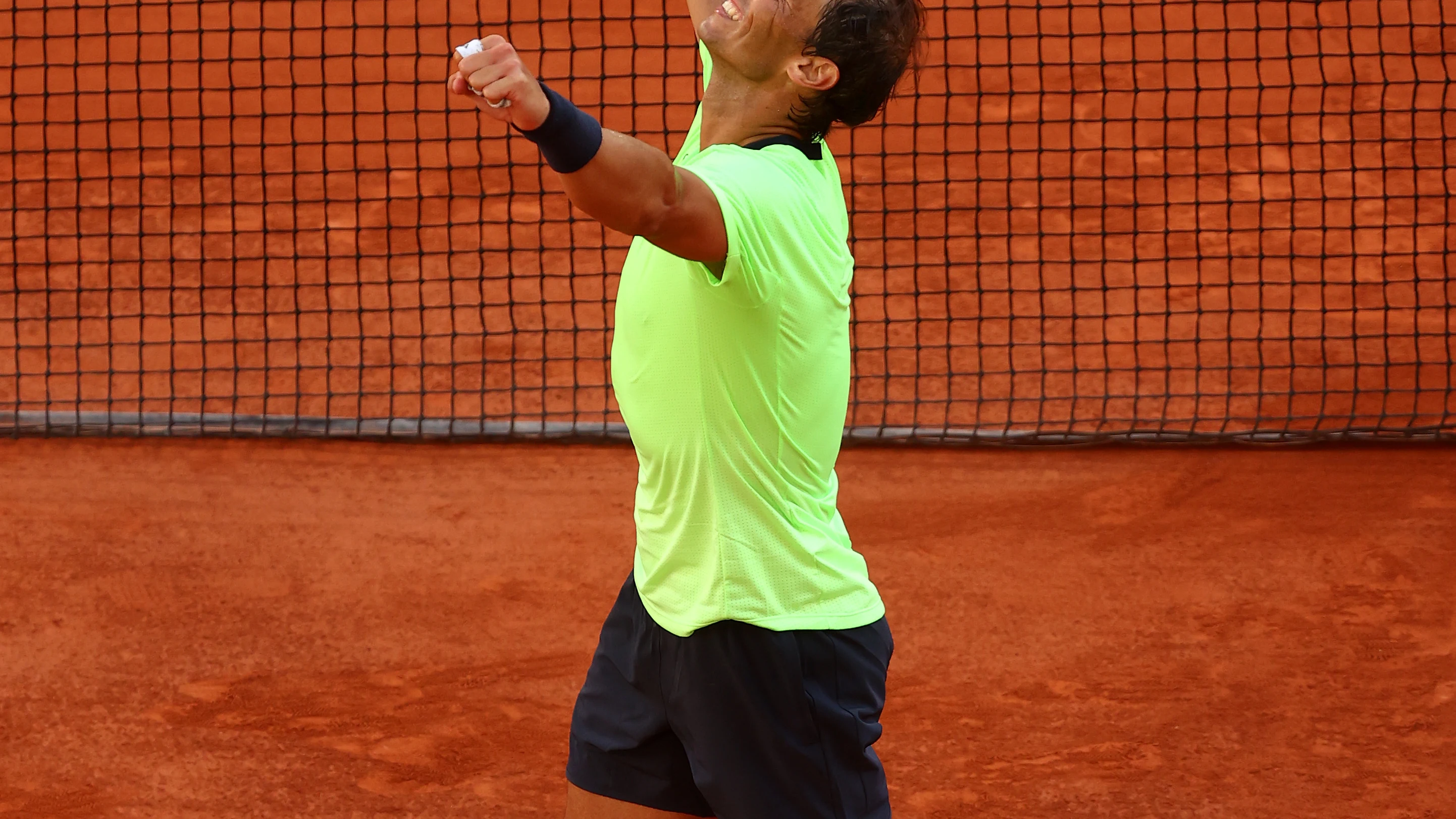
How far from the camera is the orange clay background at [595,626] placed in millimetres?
3656

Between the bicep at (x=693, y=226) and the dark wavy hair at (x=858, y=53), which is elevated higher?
the dark wavy hair at (x=858, y=53)

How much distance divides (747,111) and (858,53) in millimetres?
172

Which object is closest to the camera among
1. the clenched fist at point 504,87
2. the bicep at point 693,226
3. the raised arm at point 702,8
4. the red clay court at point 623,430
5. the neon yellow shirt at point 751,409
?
the clenched fist at point 504,87

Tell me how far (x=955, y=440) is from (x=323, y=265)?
2.99 metres

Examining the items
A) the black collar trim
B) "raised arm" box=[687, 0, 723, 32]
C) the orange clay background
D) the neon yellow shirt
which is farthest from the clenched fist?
the orange clay background

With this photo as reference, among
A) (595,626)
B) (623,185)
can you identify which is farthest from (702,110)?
(595,626)

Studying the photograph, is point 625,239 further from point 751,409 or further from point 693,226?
point 693,226

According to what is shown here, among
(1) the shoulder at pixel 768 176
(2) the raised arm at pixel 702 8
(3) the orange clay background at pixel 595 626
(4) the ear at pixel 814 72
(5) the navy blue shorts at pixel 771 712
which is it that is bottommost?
(3) the orange clay background at pixel 595 626

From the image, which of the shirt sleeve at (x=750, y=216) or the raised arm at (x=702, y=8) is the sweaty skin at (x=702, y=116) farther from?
the raised arm at (x=702, y=8)

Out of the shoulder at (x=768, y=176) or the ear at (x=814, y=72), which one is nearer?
the shoulder at (x=768, y=176)

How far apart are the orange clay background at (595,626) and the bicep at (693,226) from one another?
2.45 metres

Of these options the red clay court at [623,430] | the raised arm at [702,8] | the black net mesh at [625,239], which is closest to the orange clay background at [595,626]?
the red clay court at [623,430]

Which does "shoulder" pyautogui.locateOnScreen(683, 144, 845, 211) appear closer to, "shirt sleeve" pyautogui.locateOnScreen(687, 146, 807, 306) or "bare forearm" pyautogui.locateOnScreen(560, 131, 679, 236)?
"shirt sleeve" pyautogui.locateOnScreen(687, 146, 807, 306)

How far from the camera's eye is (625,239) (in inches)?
244
